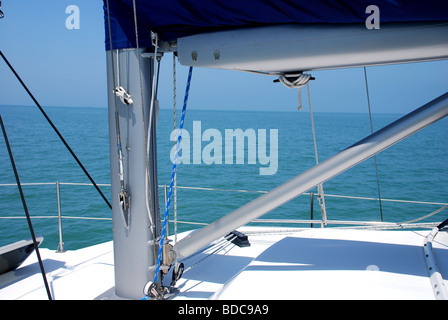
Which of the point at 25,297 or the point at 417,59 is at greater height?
the point at 417,59

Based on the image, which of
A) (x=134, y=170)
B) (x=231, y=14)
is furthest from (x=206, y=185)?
(x=231, y=14)

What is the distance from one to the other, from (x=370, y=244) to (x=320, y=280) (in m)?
0.73

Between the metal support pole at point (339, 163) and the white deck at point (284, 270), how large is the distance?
266 millimetres

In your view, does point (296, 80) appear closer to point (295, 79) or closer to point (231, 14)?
point (295, 79)

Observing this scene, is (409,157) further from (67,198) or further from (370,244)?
(370,244)

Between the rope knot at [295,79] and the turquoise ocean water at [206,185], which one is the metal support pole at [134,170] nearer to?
the rope knot at [295,79]

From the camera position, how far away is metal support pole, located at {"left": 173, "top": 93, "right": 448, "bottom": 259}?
1519 mm

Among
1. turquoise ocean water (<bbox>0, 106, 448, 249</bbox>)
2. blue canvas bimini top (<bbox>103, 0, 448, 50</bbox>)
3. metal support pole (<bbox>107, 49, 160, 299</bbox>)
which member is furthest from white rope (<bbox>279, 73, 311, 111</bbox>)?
turquoise ocean water (<bbox>0, 106, 448, 249</bbox>)

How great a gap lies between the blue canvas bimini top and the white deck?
108 cm

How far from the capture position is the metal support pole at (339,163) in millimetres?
1519

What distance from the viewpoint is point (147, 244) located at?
212 centimetres

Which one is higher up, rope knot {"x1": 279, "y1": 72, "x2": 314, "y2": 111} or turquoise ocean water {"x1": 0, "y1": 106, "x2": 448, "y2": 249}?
rope knot {"x1": 279, "y1": 72, "x2": 314, "y2": 111}

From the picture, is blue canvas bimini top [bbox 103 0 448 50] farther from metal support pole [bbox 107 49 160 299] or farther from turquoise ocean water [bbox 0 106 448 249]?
turquoise ocean water [bbox 0 106 448 249]
